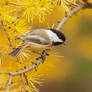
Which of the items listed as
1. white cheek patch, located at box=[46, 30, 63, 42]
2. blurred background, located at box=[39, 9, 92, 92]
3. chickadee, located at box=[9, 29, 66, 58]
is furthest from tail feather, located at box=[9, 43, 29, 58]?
blurred background, located at box=[39, 9, 92, 92]

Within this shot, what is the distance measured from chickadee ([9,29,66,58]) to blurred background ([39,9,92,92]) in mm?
2863

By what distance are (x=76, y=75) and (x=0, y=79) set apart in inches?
138

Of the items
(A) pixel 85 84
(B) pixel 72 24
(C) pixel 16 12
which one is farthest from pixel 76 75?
(C) pixel 16 12

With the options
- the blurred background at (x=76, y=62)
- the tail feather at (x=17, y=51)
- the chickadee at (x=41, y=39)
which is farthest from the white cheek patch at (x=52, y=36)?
the blurred background at (x=76, y=62)

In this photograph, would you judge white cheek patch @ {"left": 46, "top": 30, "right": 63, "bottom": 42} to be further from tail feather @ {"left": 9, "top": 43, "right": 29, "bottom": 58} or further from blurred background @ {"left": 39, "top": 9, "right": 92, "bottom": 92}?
blurred background @ {"left": 39, "top": 9, "right": 92, "bottom": 92}

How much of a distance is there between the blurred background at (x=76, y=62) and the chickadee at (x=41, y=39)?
9.39ft

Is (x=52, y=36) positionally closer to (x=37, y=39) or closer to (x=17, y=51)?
(x=37, y=39)

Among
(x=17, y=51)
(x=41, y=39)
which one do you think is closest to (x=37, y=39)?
(x=41, y=39)

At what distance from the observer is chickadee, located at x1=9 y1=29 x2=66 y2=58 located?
1563mm

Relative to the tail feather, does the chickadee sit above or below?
above

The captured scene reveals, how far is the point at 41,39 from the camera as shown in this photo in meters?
1.62

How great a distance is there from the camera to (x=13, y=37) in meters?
1.59

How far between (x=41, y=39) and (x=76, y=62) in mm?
3407

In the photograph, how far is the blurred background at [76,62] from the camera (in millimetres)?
4668
